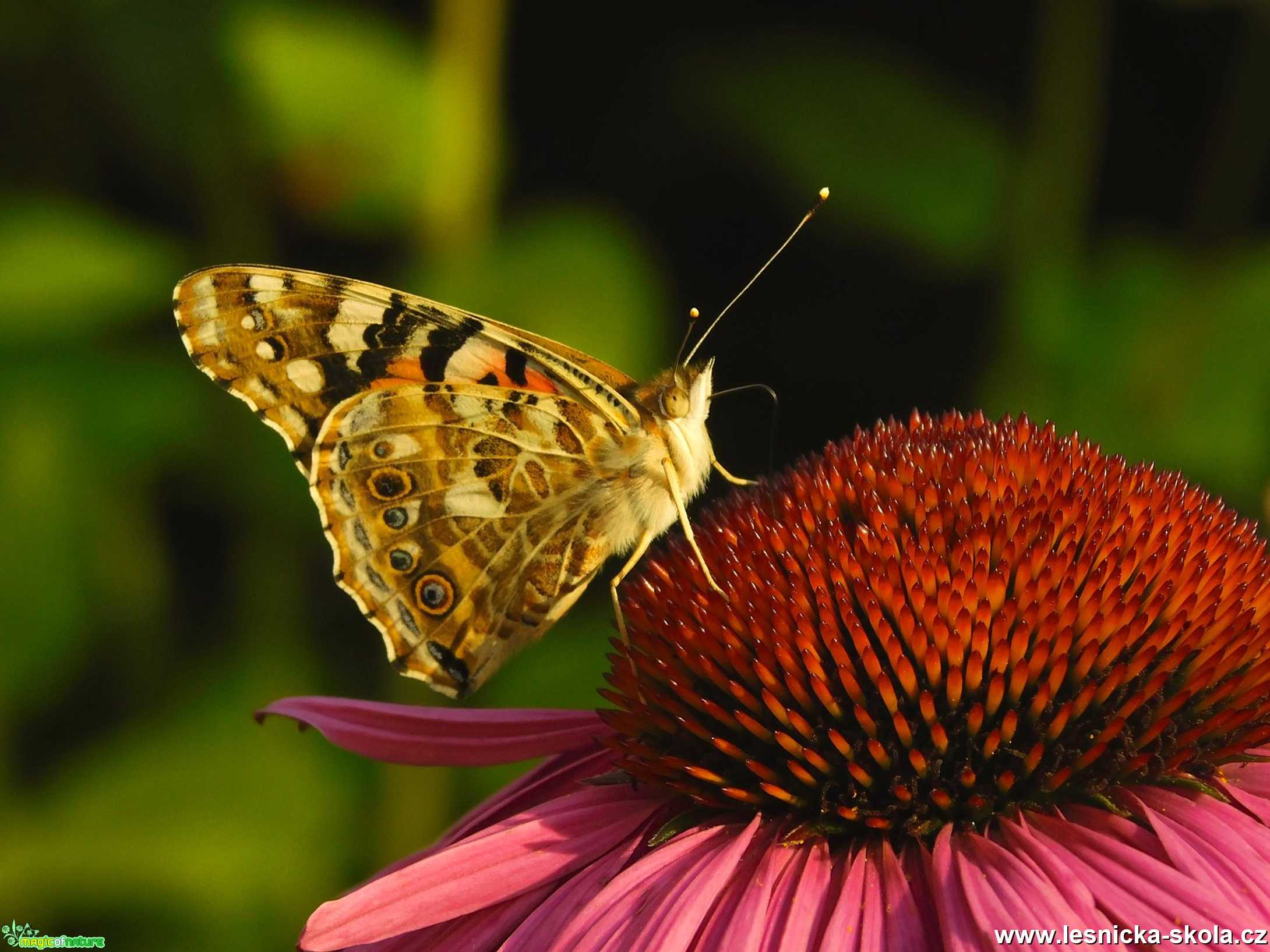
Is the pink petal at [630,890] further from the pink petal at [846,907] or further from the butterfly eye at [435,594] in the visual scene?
the butterfly eye at [435,594]

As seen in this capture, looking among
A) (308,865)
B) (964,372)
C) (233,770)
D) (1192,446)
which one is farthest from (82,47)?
(1192,446)

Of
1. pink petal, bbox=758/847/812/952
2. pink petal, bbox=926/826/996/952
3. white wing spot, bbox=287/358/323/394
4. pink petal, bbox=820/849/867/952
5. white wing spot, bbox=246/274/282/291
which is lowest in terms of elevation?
white wing spot, bbox=287/358/323/394

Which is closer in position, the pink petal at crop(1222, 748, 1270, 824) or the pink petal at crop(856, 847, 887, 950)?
the pink petal at crop(856, 847, 887, 950)

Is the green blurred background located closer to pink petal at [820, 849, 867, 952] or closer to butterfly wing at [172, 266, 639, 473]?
Result: butterfly wing at [172, 266, 639, 473]

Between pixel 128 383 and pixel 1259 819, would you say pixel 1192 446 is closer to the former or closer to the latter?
pixel 1259 819

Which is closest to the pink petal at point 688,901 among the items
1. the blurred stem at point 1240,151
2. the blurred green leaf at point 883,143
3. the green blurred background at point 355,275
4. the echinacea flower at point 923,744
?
the echinacea flower at point 923,744

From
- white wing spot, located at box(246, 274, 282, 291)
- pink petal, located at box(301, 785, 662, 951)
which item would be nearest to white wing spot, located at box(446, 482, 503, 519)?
white wing spot, located at box(246, 274, 282, 291)

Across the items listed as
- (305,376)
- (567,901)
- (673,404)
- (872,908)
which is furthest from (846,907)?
(305,376)

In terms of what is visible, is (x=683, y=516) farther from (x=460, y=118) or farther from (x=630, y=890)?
(x=460, y=118)
